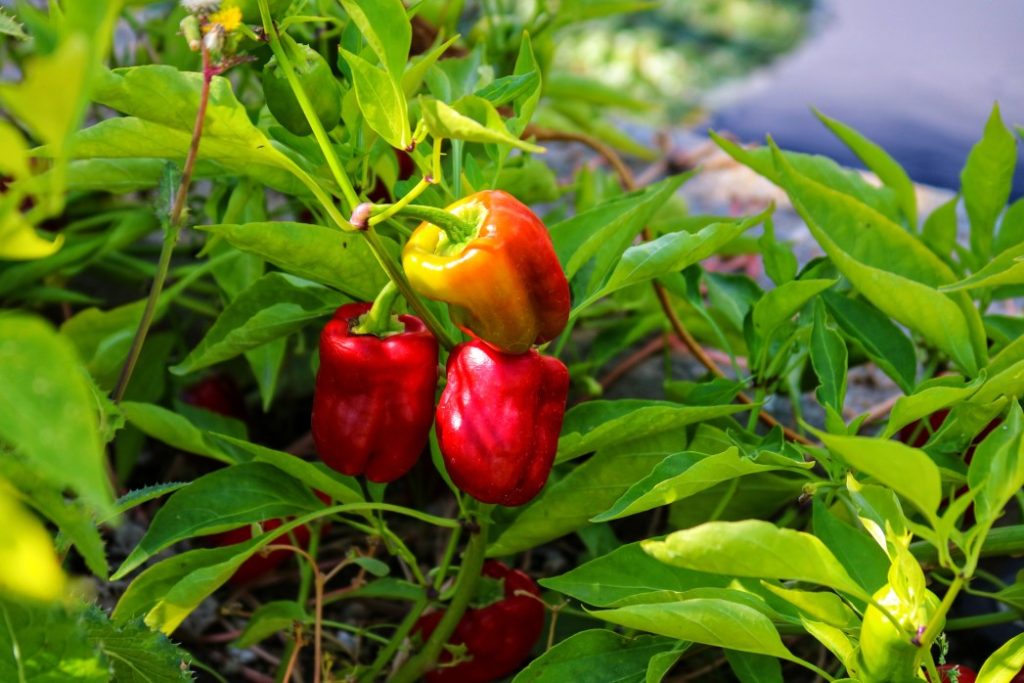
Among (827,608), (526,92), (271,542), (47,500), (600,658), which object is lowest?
(271,542)

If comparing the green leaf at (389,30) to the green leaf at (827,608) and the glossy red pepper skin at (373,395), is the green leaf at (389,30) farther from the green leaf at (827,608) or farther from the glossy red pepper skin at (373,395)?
the green leaf at (827,608)

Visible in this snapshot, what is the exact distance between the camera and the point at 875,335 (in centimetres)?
88

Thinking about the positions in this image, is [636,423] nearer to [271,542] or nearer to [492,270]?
[492,270]

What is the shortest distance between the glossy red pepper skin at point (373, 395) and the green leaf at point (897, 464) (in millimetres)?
289

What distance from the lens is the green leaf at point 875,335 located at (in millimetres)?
868

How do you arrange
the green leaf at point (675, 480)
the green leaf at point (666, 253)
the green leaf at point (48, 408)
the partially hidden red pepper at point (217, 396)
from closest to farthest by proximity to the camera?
the green leaf at point (48, 408) < the green leaf at point (675, 480) < the green leaf at point (666, 253) < the partially hidden red pepper at point (217, 396)

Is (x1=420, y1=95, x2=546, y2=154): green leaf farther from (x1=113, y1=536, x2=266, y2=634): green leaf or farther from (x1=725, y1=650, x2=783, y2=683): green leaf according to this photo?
(x1=725, y1=650, x2=783, y2=683): green leaf

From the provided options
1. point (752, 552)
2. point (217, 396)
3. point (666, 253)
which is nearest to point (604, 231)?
point (666, 253)

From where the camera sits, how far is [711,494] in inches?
35.8

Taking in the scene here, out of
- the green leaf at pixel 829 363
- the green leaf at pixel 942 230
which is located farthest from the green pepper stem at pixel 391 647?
the green leaf at pixel 942 230

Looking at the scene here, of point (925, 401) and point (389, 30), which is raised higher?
point (389, 30)

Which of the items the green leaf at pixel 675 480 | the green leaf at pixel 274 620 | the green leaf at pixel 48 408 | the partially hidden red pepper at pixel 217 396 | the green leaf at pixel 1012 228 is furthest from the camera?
the partially hidden red pepper at pixel 217 396

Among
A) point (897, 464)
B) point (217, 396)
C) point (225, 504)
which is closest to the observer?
point (897, 464)

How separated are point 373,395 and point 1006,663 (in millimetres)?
410
